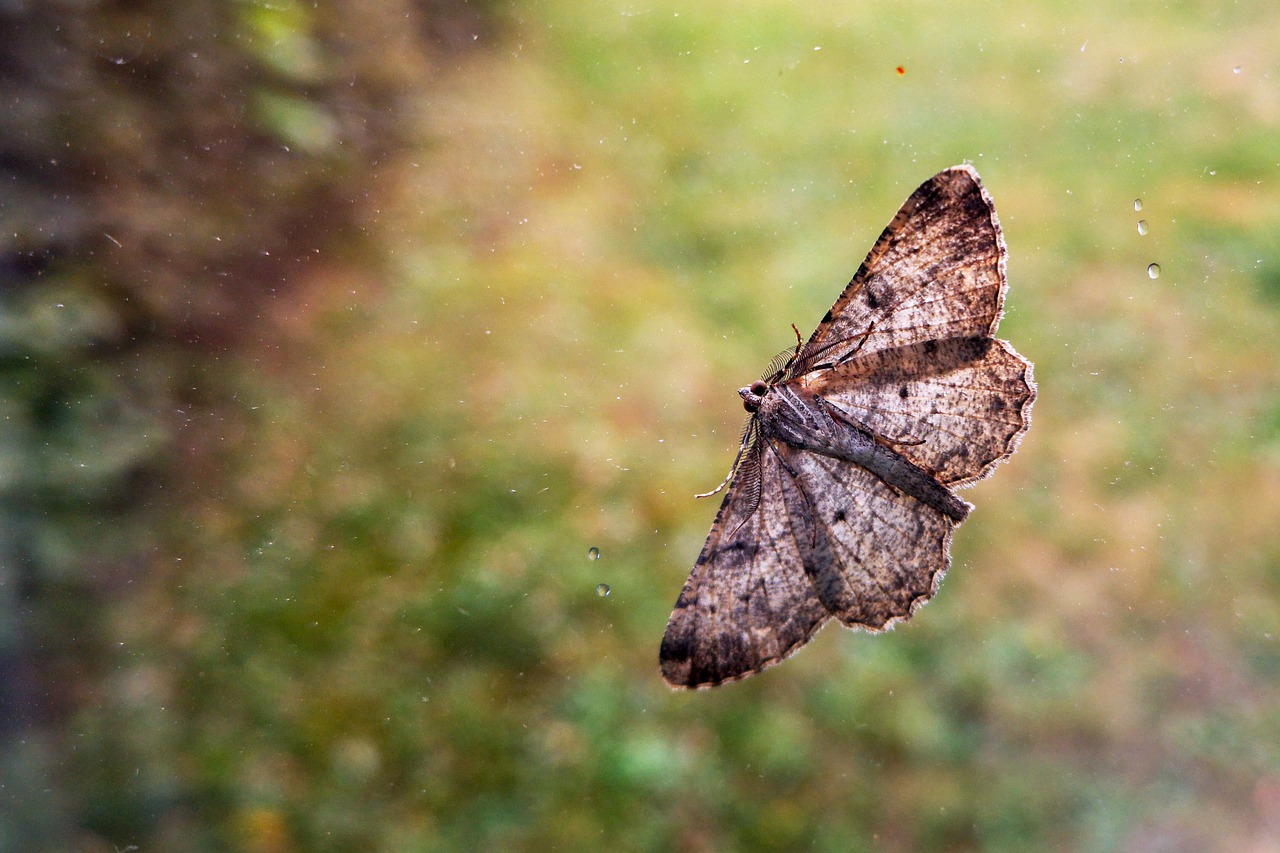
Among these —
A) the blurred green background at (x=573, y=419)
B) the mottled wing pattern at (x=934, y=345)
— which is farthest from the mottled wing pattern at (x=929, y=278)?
the blurred green background at (x=573, y=419)

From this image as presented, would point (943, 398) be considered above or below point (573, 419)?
below

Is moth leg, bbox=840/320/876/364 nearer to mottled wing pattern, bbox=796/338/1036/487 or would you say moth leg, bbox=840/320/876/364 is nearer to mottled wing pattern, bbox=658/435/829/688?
mottled wing pattern, bbox=796/338/1036/487

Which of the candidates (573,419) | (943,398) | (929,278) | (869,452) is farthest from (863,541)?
(573,419)

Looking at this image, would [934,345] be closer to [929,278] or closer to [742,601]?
[929,278]

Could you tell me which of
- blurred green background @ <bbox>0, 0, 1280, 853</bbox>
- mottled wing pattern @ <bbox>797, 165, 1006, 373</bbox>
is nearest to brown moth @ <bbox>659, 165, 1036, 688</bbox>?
mottled wing pattern @ <bbox>797, 165, 1006, 373</bbox>

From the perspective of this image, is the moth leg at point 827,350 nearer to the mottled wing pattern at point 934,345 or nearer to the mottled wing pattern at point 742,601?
the mottled wing pattern at point 934,345

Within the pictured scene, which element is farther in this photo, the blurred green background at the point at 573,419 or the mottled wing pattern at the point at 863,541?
the blurred green background at the point at 573,419
